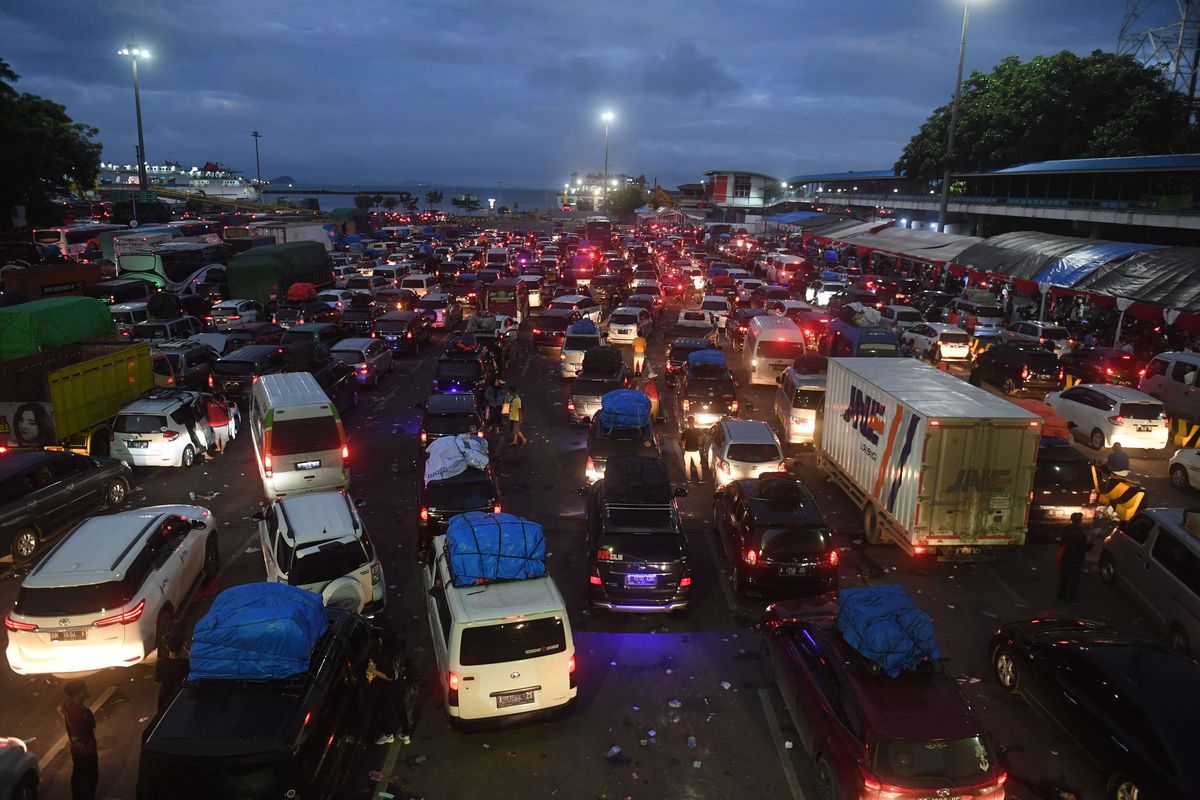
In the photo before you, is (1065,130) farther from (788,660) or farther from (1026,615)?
(788,660)

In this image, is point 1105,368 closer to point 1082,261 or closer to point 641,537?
point 1082,261

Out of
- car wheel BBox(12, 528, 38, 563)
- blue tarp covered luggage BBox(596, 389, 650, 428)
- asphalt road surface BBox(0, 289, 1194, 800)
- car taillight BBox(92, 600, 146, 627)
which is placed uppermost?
blue tarp covered luggage BBox(596, 389, 650, 428)

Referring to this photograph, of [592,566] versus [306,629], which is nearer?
[306,629]

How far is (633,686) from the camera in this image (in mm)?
9516

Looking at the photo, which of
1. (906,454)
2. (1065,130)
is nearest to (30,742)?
(906,454)

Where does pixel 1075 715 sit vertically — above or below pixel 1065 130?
below

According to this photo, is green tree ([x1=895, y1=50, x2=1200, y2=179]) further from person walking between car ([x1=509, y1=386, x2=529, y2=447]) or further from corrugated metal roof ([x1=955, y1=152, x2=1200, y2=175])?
person walking between car ([x1=509, y1=386, x2=529, y2=447])

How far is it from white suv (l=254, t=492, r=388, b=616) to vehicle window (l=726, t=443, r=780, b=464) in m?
7.39

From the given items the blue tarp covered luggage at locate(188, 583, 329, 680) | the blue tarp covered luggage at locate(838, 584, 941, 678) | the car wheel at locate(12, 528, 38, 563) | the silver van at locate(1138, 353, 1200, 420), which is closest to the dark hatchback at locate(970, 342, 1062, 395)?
the silver van at locate(1138, 353, 1200, 420)

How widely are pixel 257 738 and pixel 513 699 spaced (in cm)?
268

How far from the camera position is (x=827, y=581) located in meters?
11.1

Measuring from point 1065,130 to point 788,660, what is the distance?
198ft

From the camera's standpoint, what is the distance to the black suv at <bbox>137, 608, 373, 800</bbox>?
6.00m

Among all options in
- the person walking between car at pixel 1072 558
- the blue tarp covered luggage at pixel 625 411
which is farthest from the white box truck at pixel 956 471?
the blue tarp covered luggage at pixel 625 411
